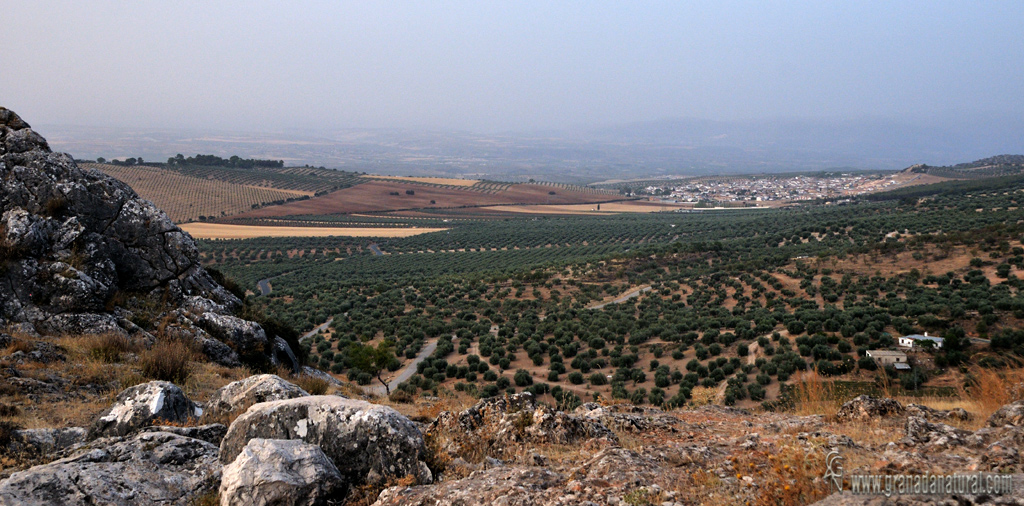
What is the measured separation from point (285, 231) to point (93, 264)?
65.1m

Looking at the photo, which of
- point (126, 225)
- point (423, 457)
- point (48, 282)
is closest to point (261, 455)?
point (423, 457)

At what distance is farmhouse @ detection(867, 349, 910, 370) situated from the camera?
603 inches

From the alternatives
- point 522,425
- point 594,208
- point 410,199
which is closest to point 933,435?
point 522,425

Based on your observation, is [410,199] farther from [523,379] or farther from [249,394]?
[249,394]

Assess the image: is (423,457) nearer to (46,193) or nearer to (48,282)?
(48,282)

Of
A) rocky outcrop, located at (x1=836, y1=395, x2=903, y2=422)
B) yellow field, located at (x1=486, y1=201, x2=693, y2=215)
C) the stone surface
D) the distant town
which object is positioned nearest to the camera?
the stone surface

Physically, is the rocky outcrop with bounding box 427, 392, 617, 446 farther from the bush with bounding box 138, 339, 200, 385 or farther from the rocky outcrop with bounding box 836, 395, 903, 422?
the bush with bounding box 138, 339, 200, 385

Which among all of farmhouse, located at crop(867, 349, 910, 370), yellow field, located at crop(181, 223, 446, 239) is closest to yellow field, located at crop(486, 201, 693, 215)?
yellow field, located at crop(181, 223, 446, 239)

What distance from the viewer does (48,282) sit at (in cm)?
988

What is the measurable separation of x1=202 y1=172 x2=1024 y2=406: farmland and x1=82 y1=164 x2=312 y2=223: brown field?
35655mm

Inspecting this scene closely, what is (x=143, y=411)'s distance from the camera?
577 centimetres

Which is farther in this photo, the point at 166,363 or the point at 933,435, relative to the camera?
the point at 166,363

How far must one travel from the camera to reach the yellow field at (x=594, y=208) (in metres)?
104

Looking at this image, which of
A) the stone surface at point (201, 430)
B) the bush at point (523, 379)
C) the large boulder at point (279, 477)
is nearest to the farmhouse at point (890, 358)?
the bush at point (523, 379)
